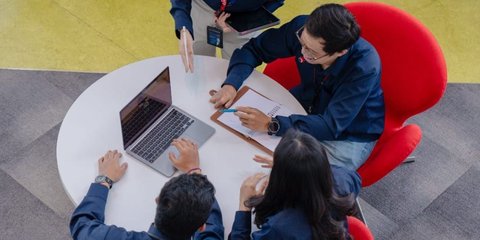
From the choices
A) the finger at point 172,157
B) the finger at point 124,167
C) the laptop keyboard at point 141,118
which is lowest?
the finger at point 124,167

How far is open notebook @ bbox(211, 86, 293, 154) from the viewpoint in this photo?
2.33 meters

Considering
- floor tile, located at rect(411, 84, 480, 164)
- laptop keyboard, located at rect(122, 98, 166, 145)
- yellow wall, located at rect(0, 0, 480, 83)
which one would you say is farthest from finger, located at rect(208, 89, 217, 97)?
floor tile, located at rect(411, 84, 480, 164)

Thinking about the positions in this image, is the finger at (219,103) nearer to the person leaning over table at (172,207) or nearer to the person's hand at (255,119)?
the person's hand at (255,119)

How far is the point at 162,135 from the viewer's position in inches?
89.9

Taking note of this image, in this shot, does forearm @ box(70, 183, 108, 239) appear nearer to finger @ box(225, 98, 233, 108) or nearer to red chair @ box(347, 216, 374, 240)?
finger @ box(225, 98, 233, 108)

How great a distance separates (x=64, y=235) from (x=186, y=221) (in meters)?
1.34

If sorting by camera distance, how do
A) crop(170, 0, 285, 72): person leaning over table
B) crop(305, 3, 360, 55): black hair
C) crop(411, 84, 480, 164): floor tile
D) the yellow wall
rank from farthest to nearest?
1. the yellow wall
2. crop(411, 84, 480, 164): floor tile
3. crop(170, 0, 285, 72): person leaning over table
4. crop(305, 3, 360, 55): black hair

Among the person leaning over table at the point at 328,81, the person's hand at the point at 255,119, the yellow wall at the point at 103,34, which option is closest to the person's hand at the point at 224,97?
the person leaning over table at the point at 328,81

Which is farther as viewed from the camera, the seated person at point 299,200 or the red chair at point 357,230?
the red chair at point 357,230

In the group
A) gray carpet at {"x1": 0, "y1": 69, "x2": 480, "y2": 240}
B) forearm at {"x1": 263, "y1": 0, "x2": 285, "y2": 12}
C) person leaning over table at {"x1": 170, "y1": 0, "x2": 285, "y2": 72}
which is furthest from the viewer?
gray carpet at {"x1": 0, "y1": 69, "x2": 480, "y2": 240}

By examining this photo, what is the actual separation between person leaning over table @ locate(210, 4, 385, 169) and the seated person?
459mm

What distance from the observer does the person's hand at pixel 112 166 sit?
2.13m

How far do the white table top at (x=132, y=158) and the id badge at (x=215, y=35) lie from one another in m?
0.13

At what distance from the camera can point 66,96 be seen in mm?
3402
